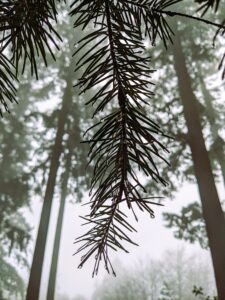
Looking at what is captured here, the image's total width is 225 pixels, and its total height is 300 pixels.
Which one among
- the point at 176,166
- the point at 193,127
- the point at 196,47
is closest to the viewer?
the point at 193,127

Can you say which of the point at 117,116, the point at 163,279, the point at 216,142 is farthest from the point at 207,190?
the point at 163,279

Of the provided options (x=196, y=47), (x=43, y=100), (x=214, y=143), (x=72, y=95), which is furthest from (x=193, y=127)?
(x=43, y=100)

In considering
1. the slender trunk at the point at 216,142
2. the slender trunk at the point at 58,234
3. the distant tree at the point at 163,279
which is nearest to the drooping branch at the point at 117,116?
the slender trunk at the point at 216,142

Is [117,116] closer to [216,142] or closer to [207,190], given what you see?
[207,190]

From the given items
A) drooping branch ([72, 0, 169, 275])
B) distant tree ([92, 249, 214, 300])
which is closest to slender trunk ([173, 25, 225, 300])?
drooping branch ([72, 0, 169, 275])

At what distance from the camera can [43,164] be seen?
51.6 feet

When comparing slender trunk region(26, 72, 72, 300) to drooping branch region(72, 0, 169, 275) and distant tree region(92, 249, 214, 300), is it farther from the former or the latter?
distant tree region(92, 249, 214, 300)

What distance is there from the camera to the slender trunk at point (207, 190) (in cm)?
703

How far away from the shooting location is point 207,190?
7926 mm

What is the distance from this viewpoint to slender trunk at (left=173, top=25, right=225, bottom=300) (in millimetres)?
7033

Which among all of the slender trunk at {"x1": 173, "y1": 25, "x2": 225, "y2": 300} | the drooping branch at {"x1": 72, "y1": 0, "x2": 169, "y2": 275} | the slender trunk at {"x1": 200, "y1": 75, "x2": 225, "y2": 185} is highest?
the slender trunk at {"x1": 200, "y1": 75, "x2": 225, "y2": 185}

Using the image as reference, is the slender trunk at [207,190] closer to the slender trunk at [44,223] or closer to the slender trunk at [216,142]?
the slender trunk at [216,142]

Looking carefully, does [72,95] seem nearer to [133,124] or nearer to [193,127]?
[193,127]

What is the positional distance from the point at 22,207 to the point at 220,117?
38.8 feet
